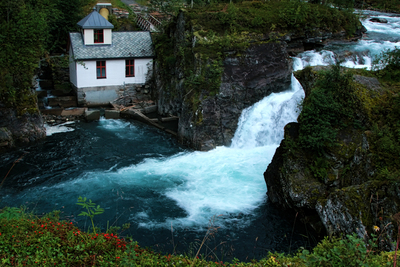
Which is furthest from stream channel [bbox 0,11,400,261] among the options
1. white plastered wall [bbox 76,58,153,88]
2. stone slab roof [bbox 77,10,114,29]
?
stone slab roof [bbox 77,10,114,29]

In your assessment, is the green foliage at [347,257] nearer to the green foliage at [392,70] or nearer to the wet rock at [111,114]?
the green foliage at [392,70]

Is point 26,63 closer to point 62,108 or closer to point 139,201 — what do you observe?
point 62,108

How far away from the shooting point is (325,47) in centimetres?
2973

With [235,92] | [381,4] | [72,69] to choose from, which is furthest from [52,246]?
[381,4]

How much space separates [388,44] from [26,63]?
89.2 ft

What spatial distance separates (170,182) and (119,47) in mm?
16124

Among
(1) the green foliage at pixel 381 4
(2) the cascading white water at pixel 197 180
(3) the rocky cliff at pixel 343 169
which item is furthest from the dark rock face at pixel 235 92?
(1) the green foliage at pixel 381 4

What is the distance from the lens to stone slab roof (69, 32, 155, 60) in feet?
95.1

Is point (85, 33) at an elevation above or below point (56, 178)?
above

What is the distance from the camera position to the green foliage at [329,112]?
49.4 ft

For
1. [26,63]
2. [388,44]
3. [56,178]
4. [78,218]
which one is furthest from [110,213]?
[388,44]

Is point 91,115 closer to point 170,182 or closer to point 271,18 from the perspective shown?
point 170,182

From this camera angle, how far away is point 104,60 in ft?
97.0

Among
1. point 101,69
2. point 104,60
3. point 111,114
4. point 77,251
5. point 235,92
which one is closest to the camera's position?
point 77,251
